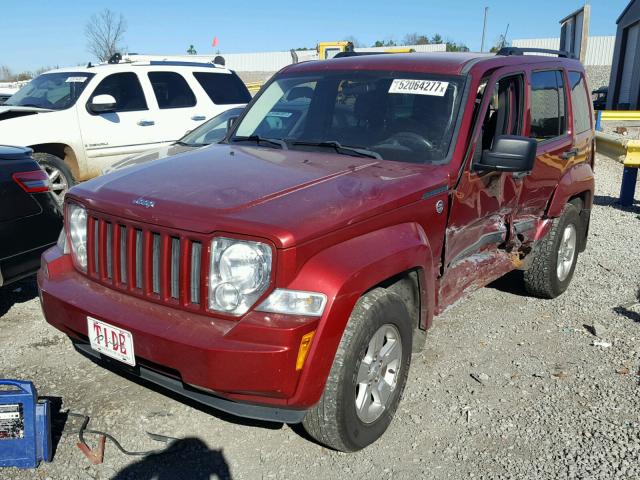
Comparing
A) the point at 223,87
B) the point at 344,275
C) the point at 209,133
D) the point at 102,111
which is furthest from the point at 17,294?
the point at 223,87

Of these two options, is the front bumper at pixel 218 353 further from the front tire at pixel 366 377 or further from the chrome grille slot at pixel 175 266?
the front tire at pixel 366 377

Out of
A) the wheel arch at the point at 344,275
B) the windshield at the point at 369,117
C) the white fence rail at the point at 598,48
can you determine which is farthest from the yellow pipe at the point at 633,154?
the white fence rail at the point at 598,48

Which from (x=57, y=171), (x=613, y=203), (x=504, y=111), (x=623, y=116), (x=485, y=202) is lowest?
(x=613, y=203)

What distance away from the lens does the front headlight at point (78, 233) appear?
313cm

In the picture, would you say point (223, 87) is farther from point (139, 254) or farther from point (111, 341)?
point (111, 341)

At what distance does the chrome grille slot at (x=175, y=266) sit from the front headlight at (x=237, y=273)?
7.9 inches

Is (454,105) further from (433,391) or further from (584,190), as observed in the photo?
(584,190)

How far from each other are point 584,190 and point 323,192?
11.1ft

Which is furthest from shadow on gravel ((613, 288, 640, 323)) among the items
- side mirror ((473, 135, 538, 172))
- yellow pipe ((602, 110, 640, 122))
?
yellow pipe ((602, 110, 640, 122))

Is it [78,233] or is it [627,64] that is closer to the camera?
[78,233]

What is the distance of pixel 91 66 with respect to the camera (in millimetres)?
8977

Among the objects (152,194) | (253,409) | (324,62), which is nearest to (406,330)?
(253,409)

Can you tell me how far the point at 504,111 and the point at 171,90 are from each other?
6.17 m

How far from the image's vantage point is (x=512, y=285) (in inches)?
216
